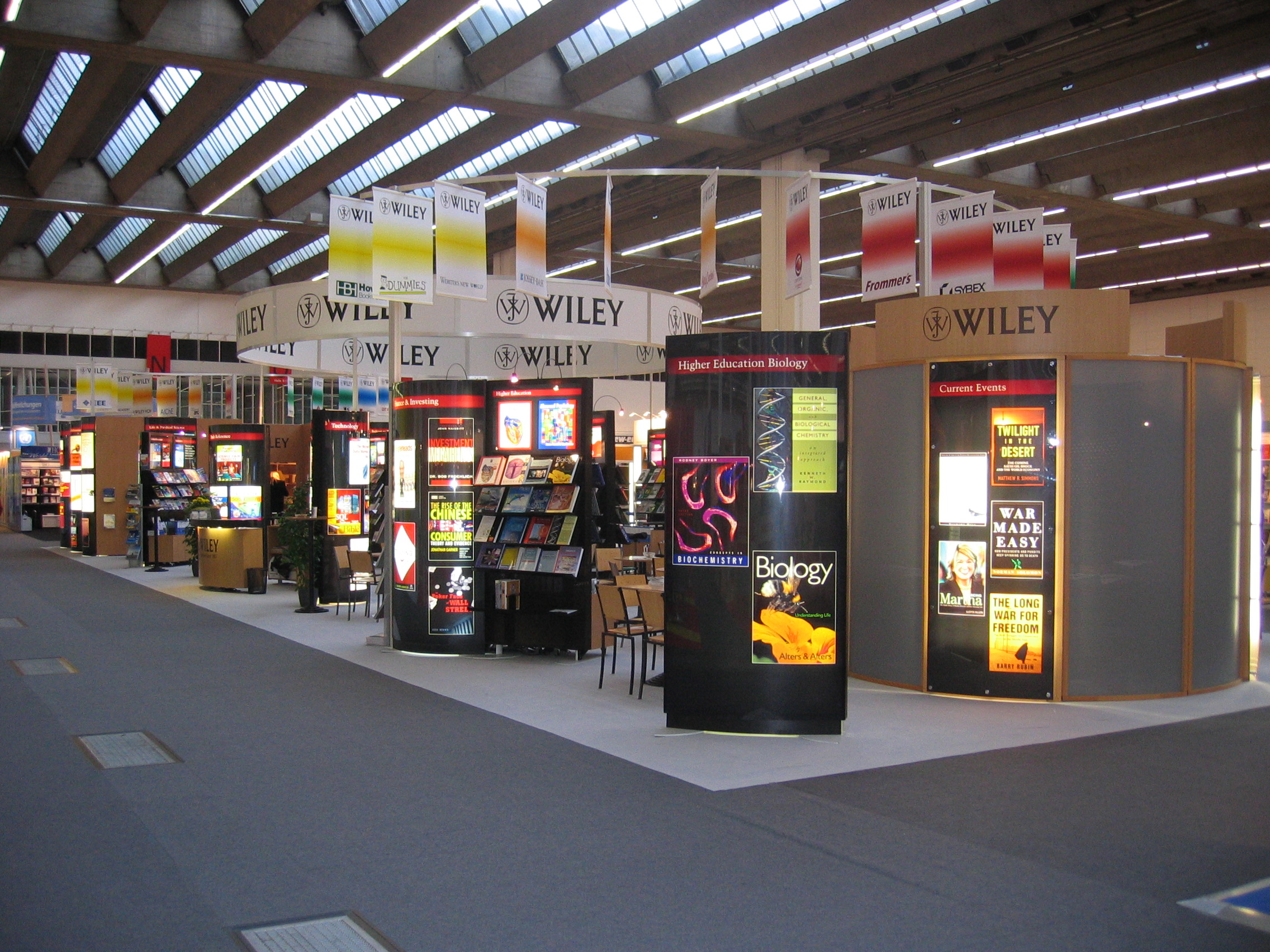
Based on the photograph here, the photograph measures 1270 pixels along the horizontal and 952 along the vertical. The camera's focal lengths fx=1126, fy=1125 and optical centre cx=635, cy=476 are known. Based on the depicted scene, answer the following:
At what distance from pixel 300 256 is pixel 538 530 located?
20083 mm

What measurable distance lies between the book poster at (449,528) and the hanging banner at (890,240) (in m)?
3.95

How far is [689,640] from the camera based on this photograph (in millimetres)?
6664

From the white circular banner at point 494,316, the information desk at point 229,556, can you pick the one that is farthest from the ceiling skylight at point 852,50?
the information desk at point 229,556

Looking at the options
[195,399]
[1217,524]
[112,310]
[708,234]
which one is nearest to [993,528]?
[1217,524]

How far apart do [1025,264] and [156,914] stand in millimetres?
7675

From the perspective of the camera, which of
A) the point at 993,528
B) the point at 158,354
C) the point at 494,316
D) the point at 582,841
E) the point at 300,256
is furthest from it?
the point at 300,256

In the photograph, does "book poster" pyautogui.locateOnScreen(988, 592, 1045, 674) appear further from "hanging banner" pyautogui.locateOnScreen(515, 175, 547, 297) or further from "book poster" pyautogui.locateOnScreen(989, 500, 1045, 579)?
"hanging banner" pyautogui.locateOnScreen(515, 175, 547, 297)

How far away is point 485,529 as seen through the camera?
392 inches

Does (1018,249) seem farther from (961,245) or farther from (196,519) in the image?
(196,519)

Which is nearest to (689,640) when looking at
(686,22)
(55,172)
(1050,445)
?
(1050,445)

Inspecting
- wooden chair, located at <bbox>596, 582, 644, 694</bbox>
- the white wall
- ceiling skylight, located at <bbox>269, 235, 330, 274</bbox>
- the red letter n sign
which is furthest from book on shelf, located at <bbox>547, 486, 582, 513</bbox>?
the white wall

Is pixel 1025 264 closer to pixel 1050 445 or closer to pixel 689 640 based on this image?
pixel 1050 445

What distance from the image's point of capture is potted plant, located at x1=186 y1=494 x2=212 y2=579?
55.7ft

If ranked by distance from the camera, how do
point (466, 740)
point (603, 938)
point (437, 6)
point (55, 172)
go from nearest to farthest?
1. point (603, 938)
2. point (466, 740)
3. point (437, 6)
4. point (55, 172)
